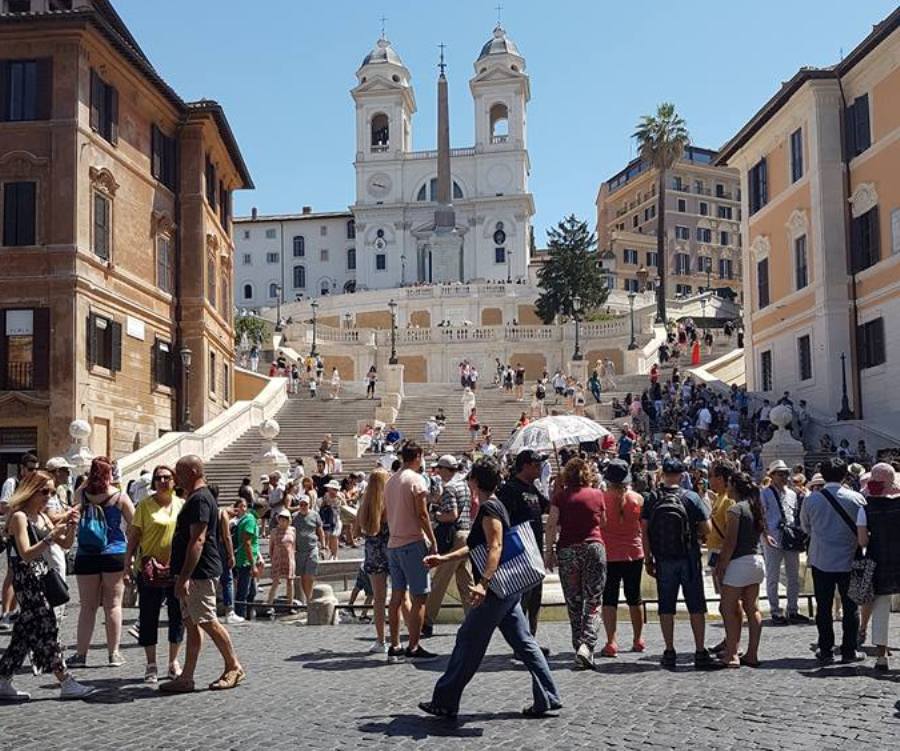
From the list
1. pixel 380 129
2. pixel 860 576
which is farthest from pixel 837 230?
pixel 380 129

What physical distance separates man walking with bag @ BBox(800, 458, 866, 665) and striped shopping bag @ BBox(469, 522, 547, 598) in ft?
10.5

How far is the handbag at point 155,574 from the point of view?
923 cm

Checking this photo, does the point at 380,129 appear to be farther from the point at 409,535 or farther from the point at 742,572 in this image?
the point at 742,572

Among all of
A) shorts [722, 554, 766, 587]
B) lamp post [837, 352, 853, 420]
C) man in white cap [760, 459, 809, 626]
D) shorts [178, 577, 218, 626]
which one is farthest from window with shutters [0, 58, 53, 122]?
shorts [722, 554, 766, 587]

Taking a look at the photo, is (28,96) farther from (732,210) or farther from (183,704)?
(732,210)

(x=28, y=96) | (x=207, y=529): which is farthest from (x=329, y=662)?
(x=28, y=96)

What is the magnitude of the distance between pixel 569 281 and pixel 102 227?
4664 cm

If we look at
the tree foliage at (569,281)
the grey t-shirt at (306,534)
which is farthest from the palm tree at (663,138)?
the grey t-shirt at (306,534)

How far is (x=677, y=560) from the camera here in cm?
984

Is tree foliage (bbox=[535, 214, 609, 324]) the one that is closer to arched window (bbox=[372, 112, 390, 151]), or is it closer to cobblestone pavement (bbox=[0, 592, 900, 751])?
arched window (bbox=[372, 112, 390, 151])

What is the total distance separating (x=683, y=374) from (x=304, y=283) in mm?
70561

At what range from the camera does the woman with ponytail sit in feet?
31.6

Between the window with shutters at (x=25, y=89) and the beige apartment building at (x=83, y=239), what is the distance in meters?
0.03

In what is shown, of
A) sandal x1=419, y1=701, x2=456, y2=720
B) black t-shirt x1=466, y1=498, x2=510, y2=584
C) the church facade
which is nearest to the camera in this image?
sandal x1=419, y1=701, x2=456, y2=720
